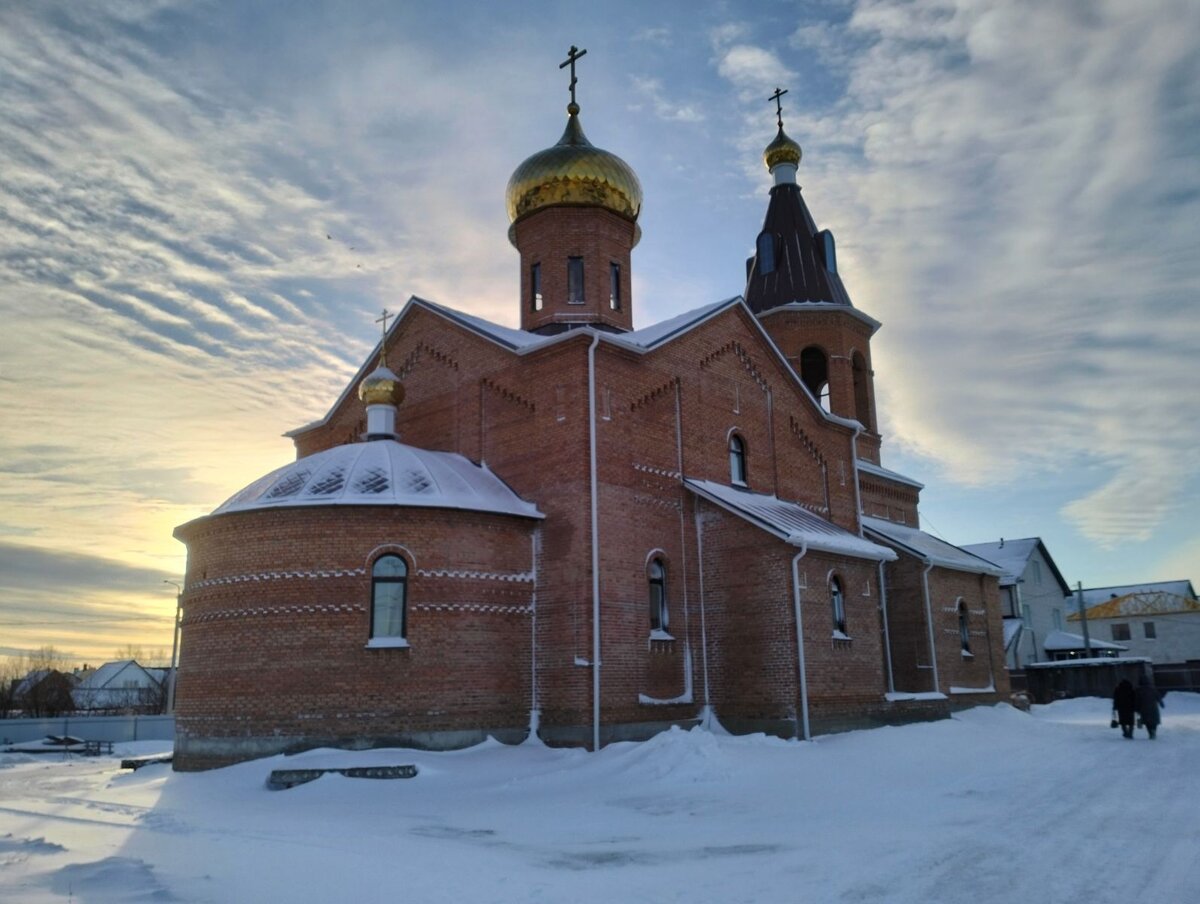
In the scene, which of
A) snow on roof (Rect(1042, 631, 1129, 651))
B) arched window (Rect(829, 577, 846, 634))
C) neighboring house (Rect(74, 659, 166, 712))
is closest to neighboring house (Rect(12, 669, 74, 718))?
neighboring house (Rect(74, 659, 166, 712))

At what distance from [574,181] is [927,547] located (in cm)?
1155

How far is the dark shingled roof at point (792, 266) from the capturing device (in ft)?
79.4

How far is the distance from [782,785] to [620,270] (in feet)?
37.2

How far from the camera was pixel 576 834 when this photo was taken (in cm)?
821

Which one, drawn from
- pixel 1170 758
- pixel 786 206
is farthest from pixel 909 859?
pixel 786 206

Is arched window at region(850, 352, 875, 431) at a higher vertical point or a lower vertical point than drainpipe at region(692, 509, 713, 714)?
higher

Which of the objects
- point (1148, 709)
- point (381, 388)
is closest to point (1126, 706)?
point (1148, 709)

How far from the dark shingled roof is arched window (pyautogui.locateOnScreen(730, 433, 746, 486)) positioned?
7.42m

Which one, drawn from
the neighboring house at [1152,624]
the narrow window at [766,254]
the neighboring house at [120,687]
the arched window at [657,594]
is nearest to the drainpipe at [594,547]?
the arched window at [657,594]

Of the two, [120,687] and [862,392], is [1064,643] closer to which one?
[862,392]

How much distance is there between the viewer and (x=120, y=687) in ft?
170

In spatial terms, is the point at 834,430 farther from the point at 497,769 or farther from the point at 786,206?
the point at 497,769

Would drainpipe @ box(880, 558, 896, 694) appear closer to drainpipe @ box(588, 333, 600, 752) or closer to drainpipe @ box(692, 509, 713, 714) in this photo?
drainpipe @ box(692, 509, 713, 714)

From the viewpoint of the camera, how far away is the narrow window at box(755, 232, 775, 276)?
24.8 metres
